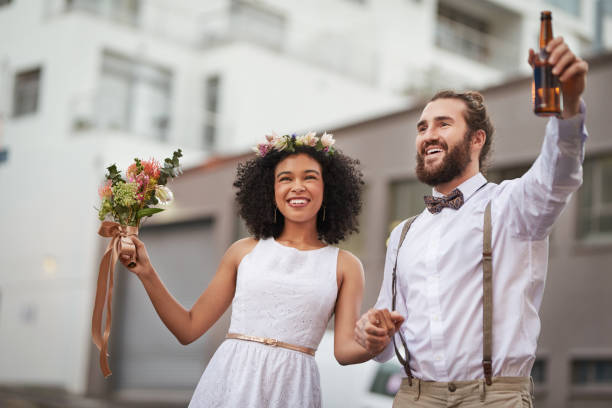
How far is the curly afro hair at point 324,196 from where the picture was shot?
4625 mm

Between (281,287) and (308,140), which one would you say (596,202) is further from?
(281,287)

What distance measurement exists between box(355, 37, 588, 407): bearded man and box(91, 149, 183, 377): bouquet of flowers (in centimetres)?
125

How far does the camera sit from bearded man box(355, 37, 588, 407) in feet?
11.1

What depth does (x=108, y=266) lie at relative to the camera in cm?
432

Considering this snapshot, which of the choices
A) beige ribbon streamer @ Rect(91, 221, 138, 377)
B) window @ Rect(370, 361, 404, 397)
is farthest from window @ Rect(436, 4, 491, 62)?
beige ribbon streamer @ Rect(91, 221, 138, 377)

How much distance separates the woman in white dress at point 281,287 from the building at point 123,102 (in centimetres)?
1424

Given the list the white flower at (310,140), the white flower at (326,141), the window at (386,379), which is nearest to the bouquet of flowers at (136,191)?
the white flower at (310,140)

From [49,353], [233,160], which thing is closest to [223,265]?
[233,160]

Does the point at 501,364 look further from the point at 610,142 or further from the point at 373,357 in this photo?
the point at 610,142

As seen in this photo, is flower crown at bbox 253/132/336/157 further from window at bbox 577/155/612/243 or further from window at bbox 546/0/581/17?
window at bbox 546/0/581/17

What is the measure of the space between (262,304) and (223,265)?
0.34 metres

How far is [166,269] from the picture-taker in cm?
2061

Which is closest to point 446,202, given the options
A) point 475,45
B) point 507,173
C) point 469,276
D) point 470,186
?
point 470,186

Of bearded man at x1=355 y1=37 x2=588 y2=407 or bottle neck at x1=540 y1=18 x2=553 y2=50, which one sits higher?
bottle neck at x1=540 y1=18 x2=553 y2=50
